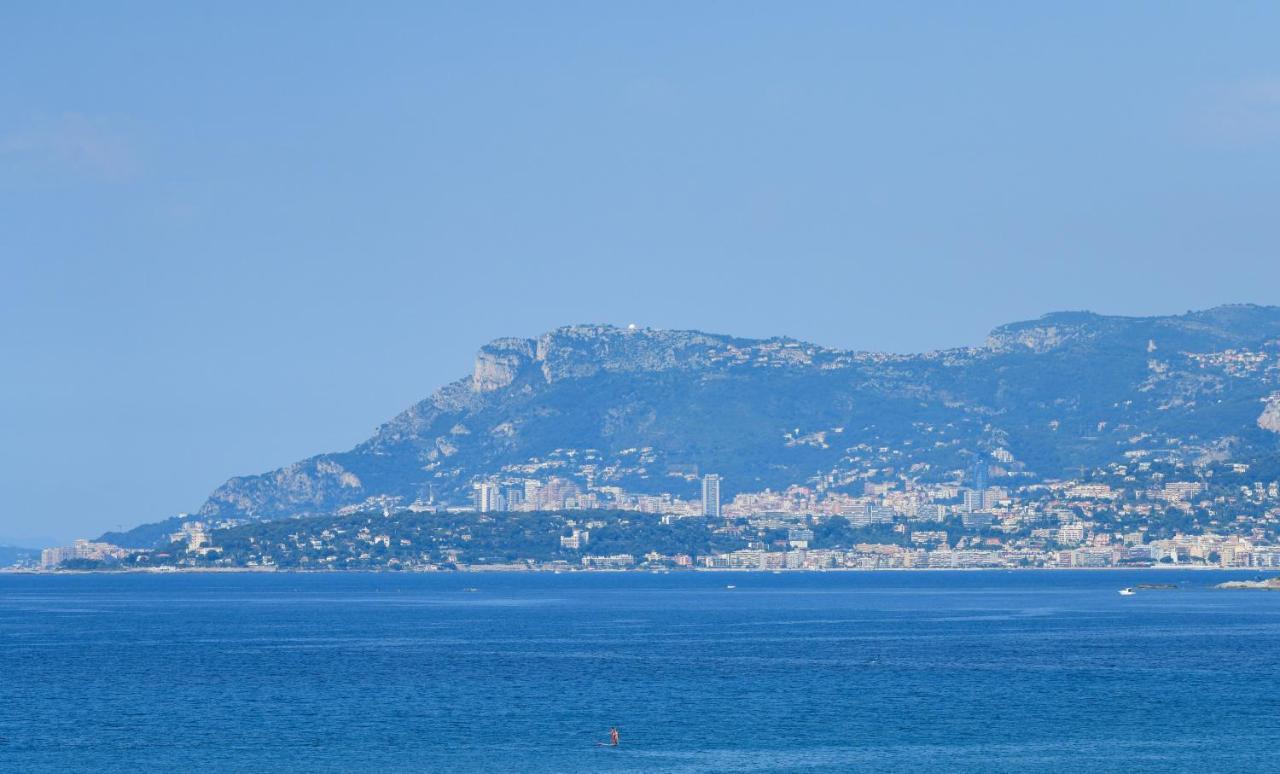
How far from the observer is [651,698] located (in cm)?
10019

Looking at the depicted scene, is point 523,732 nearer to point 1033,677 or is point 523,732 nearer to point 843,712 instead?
point 843,712

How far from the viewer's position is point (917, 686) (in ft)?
344

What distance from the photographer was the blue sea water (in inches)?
3167

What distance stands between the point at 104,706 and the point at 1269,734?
52.9m

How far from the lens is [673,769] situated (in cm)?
7712

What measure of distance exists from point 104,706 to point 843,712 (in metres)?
34.9

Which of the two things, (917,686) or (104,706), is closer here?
(104,706)

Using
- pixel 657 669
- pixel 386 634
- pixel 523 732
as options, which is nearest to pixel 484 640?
A: pixel 386 634

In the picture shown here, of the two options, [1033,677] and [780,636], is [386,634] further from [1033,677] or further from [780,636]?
[1033,677]

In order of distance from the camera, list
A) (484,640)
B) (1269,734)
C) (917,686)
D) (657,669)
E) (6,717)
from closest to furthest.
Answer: (1269,734) < (6,717) < (917,686) < (657,669) < (484,640)

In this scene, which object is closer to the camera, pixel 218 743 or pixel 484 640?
pixel 218 743

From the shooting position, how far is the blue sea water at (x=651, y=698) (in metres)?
80.4

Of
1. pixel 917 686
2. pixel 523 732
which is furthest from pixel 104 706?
pixel 917 686

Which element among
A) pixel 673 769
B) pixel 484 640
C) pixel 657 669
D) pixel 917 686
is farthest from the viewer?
pixel 484 640
